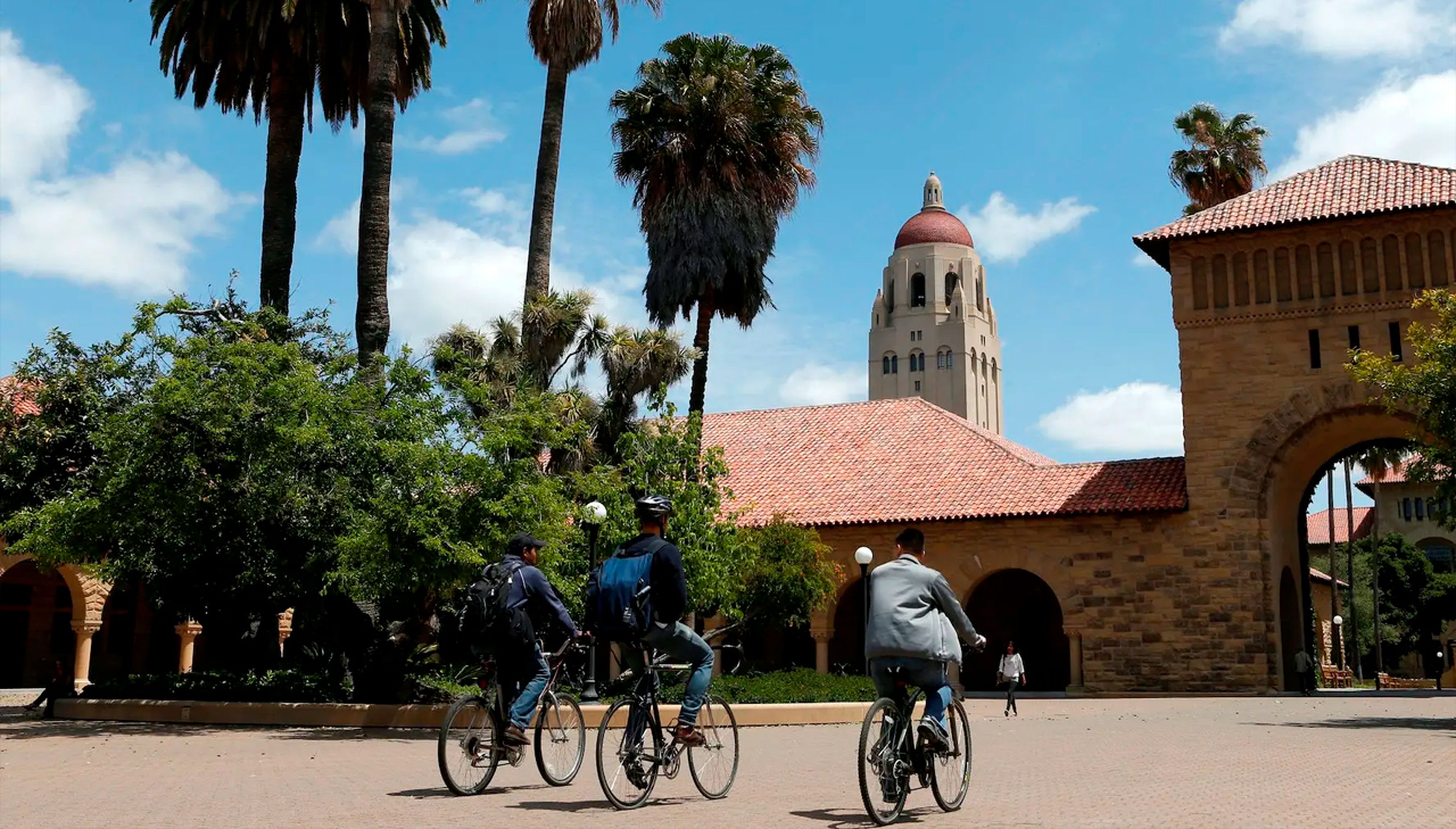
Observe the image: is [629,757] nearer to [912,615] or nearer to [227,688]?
[912,615]

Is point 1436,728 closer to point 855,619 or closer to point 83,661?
point 855,619

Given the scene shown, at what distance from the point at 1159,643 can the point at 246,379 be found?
68.3ft

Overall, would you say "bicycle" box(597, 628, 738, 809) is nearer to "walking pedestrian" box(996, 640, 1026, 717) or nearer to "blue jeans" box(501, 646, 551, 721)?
"blue jeans" box(501, 646, 551, 721)

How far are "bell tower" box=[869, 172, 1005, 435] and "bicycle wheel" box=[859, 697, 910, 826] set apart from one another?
91900 millimetres

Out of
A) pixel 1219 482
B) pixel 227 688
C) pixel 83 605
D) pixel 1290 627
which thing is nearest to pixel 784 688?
pixel 227 688

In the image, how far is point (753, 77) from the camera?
28969mm

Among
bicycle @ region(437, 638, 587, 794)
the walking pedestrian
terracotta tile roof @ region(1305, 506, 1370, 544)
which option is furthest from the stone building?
terracotta tile roof @ region(1305, 506, 1370, 544)

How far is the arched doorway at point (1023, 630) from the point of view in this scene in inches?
1412

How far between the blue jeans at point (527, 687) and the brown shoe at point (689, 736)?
98cm

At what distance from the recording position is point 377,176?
22.1m

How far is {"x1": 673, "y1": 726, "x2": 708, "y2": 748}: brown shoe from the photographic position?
7758 mm

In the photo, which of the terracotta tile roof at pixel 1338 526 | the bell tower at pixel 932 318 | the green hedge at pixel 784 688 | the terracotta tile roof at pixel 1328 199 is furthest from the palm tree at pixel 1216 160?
the bell tower at pixel 932 318

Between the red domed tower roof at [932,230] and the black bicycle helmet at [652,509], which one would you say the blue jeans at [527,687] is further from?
the red domed tower roof at [932,230]

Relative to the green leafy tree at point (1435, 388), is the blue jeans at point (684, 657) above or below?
below
